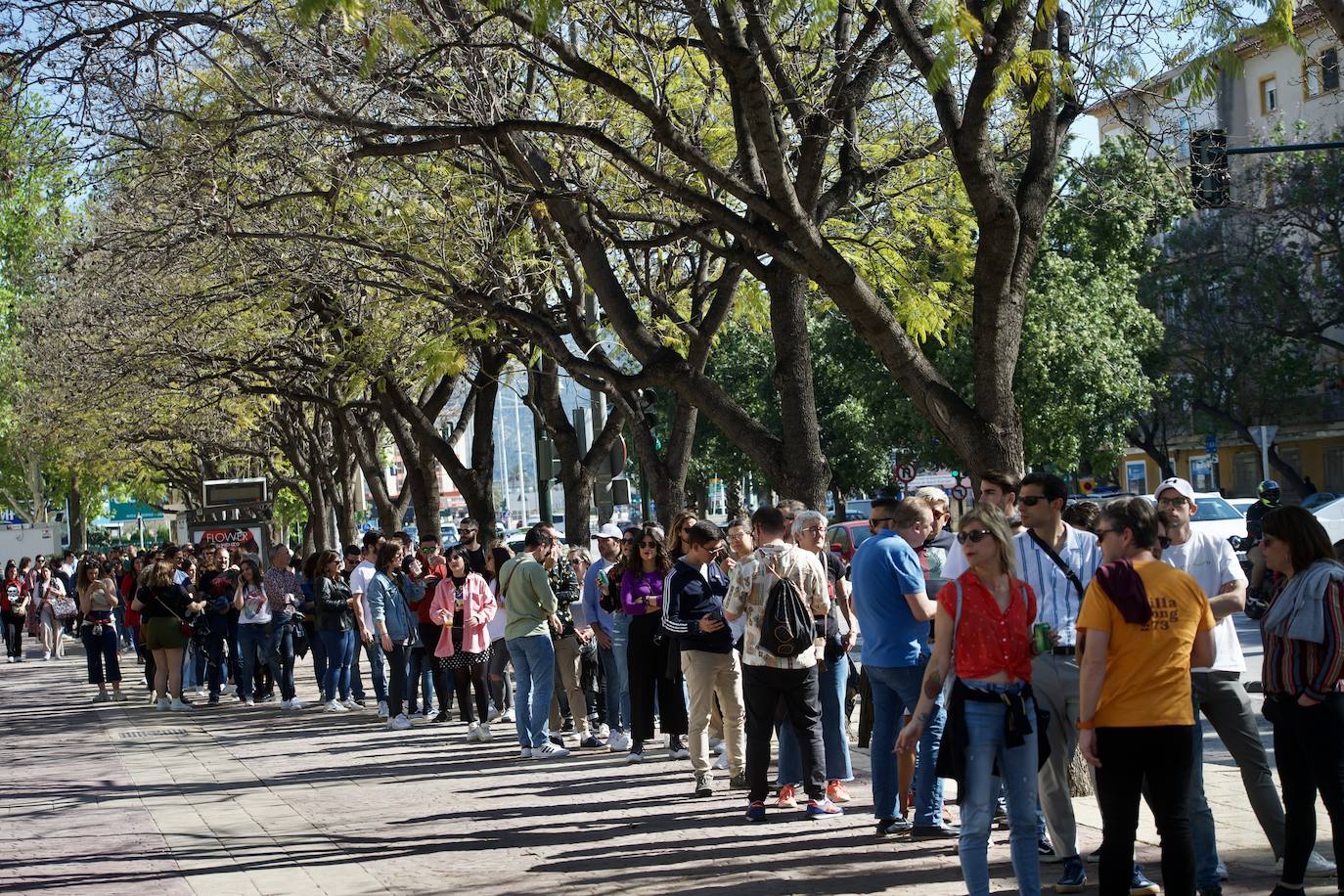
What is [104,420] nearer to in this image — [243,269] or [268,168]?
[243,269]

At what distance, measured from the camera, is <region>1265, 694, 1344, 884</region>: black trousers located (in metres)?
6.33

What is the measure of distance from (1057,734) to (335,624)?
11.5 m

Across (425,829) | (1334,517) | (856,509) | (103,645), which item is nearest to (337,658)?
(103,645)

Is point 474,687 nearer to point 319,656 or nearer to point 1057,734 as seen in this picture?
point 319,656

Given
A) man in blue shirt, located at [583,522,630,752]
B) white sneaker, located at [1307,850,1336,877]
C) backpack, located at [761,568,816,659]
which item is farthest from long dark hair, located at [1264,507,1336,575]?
man in blue shirt, located at [583,522,630,752]

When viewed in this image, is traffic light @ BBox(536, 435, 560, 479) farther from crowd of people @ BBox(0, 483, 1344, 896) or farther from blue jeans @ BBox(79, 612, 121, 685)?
blue jeans @ BBox(79, 612, 121, 685)

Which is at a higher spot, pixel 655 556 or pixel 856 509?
pixel 856 509

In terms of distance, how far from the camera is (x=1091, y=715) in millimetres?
5988

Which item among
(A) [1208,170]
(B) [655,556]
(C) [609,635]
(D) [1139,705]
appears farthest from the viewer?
(C) [609,635]

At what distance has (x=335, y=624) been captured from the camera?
56.9 ft

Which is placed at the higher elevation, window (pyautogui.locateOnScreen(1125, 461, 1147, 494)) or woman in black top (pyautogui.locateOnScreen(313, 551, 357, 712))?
window (pyautogui.locateOnScreen(1125, 461, 1147, 494))

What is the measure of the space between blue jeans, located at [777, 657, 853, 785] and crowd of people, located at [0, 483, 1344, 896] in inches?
0.7

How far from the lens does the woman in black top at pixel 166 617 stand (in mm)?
18047

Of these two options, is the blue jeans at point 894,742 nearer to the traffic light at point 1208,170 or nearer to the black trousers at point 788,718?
the black trousers at point 788,718
